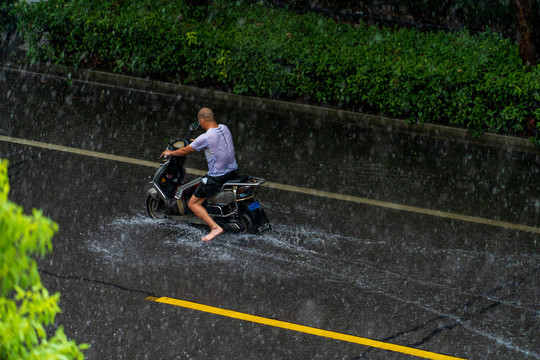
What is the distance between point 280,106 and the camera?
43.7ft

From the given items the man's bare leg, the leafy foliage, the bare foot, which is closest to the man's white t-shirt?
the man's bare leg

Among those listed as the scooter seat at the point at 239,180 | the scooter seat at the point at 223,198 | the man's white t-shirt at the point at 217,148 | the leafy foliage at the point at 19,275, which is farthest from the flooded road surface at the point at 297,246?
the leafy foliage at the point at 19,275

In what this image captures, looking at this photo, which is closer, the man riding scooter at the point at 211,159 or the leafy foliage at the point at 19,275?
the leafy foliage at the point at 19,275

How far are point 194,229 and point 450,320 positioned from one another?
3.20 m

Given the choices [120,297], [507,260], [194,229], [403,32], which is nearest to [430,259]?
[507,260]

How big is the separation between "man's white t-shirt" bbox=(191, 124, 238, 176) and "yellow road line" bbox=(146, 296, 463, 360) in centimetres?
180

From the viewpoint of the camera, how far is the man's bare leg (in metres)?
8.38

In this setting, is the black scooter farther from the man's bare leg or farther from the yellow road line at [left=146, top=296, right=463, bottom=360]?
the yellow road line at [left=146, top=296, right=463, bottom=360]

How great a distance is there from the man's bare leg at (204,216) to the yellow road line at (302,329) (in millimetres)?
1396

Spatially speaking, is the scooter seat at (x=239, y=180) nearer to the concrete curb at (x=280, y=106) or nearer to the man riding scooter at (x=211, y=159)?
the man riding scooter at (x=211, y=159)

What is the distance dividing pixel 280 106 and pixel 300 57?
94 cm

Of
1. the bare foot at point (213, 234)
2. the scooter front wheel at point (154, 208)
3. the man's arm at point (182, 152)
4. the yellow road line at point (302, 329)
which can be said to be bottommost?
the yellow road line at point (302, 329)

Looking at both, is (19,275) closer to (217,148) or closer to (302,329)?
(302,329)

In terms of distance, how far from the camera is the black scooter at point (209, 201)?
835cm
